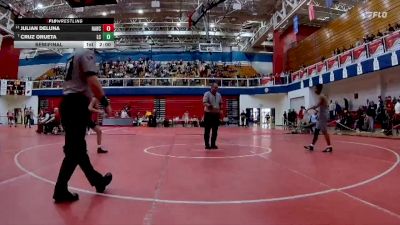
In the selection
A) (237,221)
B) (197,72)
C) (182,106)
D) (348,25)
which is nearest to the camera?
(237,221)

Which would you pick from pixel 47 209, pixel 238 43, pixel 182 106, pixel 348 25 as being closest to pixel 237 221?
pixel 47 209

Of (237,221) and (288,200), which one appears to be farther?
(288,200)

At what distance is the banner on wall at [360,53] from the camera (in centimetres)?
1894

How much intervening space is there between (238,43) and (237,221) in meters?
41.6

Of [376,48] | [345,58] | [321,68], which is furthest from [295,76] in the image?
[376,48]

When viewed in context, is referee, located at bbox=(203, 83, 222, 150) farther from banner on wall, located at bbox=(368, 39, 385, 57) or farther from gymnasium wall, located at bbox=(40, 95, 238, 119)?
gymnasium wall, located at bbox=(40, 95, 238, 119)

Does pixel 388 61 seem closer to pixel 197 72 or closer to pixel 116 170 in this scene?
pixel 116 170

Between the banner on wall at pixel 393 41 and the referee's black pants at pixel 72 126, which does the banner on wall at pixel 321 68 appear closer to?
the banner on wall at pixel 393 41

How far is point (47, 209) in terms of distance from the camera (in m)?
3.18

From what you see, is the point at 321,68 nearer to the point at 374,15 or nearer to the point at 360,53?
the point at 374,15

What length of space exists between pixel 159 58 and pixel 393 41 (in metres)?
30.3

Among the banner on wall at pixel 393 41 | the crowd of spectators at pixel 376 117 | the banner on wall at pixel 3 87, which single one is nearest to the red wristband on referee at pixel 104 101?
the crowd of spectators at pixel 376 117
